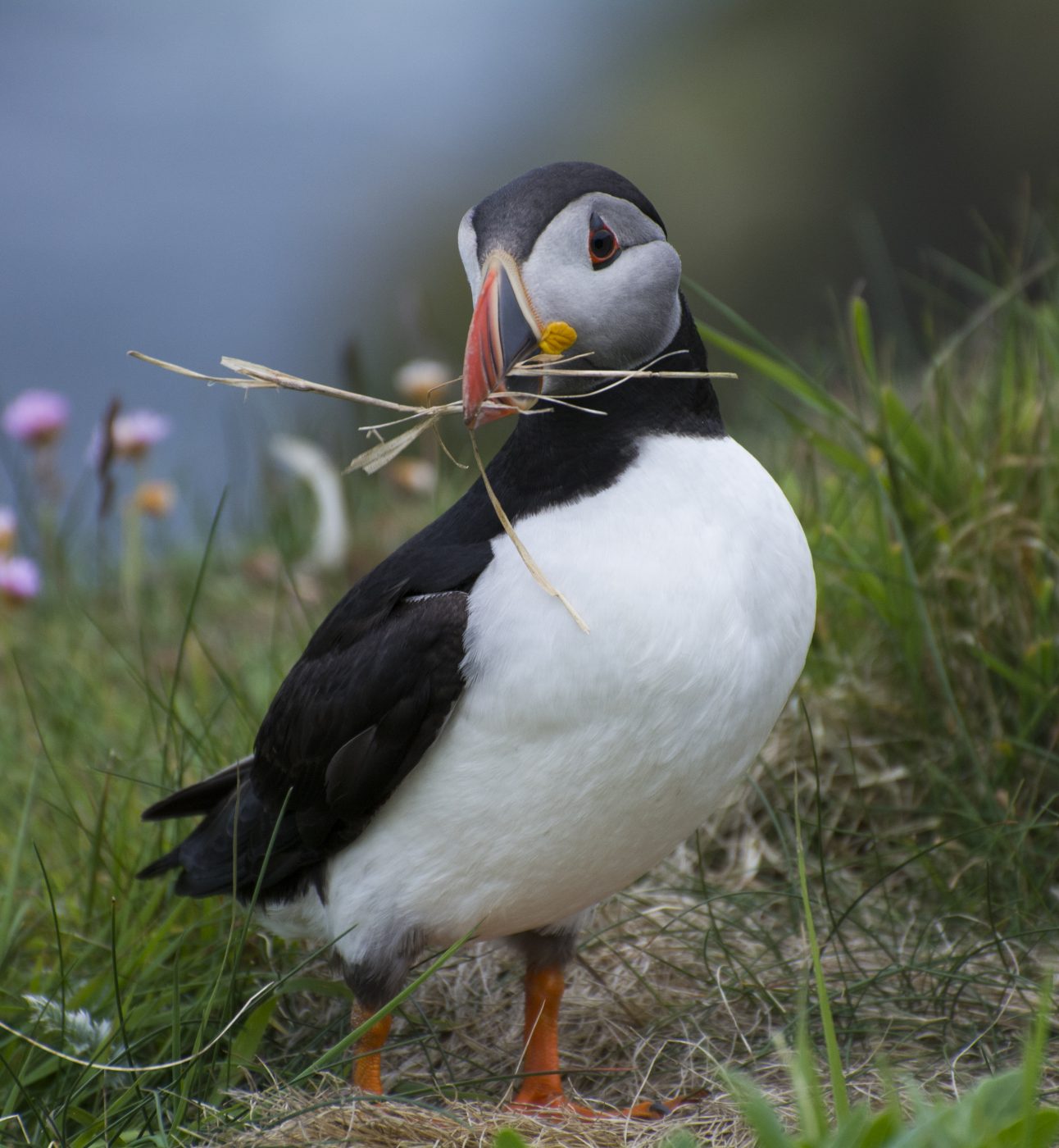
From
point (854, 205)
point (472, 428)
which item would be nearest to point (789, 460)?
point (472, 428)

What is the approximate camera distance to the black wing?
7.89 ft

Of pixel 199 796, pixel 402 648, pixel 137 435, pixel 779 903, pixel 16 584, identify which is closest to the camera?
pixel 402 648

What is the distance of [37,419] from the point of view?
16.7ft

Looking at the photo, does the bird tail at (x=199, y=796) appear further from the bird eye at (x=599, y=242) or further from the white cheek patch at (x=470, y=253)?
the bird eye at (x=599, y=242)

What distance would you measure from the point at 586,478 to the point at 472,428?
29cm

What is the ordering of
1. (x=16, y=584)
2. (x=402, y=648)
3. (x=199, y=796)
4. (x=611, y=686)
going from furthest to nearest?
1. (x=16, y=584)
2. (x=199, y=796)
3. (x=402, y=648)
4. (x=611, y=686)

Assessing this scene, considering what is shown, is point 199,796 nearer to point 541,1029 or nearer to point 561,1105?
point 541,1029

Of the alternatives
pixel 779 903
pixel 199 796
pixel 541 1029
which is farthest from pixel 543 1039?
pixel 199 796

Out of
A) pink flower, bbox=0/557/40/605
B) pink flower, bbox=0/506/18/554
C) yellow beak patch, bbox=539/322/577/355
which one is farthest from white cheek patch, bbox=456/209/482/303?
pink flower, bbox=0/506/18/554

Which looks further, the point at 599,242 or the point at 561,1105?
the point at 561,1105

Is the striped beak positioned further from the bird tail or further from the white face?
the bird tail

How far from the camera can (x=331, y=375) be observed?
960 centimetres

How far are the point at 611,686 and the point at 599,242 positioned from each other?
713 mm

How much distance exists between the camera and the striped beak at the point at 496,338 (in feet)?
7.02
